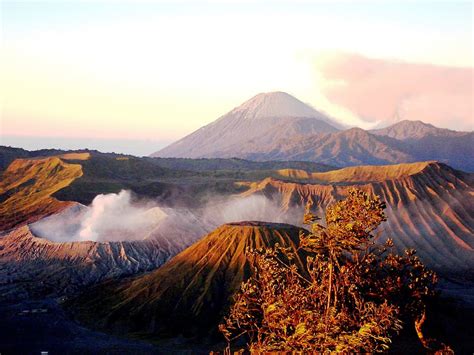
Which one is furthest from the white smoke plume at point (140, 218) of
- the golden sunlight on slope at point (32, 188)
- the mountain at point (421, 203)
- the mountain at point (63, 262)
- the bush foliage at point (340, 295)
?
the bush foliage at point (340, 295)

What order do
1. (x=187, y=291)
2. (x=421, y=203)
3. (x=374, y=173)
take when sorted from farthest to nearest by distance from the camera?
(x=374, y=173)
(x=421, y=203)
(x=187, y=291)

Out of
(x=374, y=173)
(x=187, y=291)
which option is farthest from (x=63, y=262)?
(x=374, y=173)

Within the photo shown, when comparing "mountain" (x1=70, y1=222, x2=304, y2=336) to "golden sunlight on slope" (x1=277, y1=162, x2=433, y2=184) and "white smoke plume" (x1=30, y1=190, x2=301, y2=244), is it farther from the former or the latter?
"golden sunlight on slope" (x1=277, y1=162, x2=433, y2=184)

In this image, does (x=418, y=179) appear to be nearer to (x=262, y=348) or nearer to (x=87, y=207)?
(x=87, y=207)

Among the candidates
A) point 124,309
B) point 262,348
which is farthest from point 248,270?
point 262,348

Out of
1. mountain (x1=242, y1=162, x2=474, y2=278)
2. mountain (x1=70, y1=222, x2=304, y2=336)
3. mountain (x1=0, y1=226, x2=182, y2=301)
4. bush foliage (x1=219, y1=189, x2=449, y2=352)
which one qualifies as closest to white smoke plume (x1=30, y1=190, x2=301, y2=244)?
mountain (x1=0, y1=226, x2=182, y2=301)

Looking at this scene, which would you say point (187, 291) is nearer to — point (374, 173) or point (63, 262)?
point (63, 262)

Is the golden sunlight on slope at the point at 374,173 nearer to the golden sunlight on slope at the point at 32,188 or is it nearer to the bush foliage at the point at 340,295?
the golden sunlight on slope at the point at 32,188
